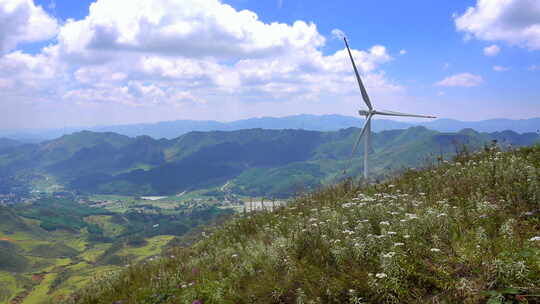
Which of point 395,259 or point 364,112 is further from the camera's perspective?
point 364,112

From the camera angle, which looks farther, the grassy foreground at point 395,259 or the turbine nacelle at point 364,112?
the turbine nacelle at point 364,112

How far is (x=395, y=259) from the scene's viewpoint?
618 centimetres

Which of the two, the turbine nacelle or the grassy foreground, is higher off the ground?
the turbine nacelle

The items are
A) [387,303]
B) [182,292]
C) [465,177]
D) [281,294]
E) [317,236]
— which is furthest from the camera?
[465,177]

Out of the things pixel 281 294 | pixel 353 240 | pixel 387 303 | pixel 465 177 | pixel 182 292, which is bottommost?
pixel 182 292

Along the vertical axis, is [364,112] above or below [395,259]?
above

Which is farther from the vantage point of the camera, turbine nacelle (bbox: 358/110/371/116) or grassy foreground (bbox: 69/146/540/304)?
turbine nacelle (bbox: 358/110/371/116)

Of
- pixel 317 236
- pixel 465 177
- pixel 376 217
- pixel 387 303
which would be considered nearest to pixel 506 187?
pixel 465 177

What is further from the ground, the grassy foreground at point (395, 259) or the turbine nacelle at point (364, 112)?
the turbine nacelle at point (364, 112)

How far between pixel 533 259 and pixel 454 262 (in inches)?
45.8

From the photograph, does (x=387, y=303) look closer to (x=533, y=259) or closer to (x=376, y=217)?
(x=533, y=259)

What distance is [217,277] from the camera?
376 inches

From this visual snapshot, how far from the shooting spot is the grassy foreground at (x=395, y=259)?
219 inches

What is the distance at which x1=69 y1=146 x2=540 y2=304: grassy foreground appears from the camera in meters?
5.55
